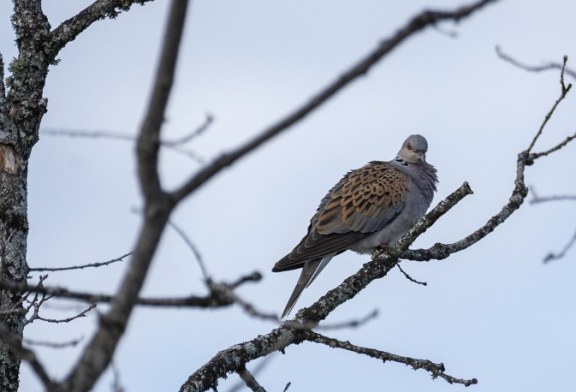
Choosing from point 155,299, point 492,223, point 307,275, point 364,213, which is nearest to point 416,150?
point 364,213

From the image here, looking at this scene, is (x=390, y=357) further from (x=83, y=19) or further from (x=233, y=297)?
(x=233, y=297)

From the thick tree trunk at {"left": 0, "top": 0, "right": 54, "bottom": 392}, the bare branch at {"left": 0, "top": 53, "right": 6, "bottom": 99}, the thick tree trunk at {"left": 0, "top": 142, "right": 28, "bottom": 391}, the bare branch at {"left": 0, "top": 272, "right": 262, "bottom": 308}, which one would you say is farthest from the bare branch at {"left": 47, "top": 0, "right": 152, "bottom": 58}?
→ the bare branch at {"left": 0, "top": 272, "right": 262, "bottom": 308}

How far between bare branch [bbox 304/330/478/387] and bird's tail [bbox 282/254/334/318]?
6.38 ft

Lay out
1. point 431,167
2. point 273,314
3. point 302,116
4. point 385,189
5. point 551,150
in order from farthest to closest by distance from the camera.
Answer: point 431,167 < point 385,189 < point 551,150 < point 273,314 < point 302,116

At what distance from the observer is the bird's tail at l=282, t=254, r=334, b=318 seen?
6.31 m

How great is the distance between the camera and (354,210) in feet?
24.5

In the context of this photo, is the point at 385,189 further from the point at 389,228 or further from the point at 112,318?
the point at 112,318

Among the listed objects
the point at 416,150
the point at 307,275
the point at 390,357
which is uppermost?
the point at 416,150

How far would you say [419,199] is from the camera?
25.1 feet

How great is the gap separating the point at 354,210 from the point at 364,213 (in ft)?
0.25

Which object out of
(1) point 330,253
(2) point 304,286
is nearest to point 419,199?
(1) point 330,253

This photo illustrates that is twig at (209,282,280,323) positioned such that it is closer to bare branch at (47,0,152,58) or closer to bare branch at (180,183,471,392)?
bare branch at (180,183,471,392)

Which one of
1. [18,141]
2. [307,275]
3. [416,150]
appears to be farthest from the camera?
[416,150]

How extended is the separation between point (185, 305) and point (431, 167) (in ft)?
21.5
